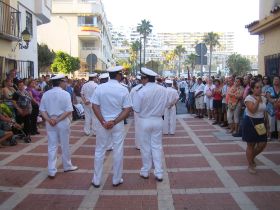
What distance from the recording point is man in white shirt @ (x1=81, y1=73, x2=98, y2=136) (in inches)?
503

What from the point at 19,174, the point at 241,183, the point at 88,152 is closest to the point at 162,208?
the point at 241,183

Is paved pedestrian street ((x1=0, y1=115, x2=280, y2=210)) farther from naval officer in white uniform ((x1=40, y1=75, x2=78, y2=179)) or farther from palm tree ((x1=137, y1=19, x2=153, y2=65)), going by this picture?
palm tree ((x1=137, y1=19, x2=153, y2=65))

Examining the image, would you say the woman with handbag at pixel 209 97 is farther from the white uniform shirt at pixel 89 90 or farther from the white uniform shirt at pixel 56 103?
the white uniform shirt at pixel 56 103

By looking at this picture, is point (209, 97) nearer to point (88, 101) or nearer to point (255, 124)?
point (88, 101)

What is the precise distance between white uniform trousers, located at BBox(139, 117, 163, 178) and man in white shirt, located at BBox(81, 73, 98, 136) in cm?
528

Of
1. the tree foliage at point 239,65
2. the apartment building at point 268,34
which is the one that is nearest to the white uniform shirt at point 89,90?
the apartment building at point 268,34

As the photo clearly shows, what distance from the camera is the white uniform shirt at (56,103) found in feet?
25.4

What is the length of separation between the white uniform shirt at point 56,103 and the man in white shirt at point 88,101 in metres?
4.76

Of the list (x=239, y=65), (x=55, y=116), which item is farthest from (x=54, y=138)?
(x=239, y=65)

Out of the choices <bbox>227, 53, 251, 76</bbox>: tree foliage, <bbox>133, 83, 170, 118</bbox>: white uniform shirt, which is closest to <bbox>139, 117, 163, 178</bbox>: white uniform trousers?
<bbox>133, 83, 170, 118</bbox>: white uniform shirt

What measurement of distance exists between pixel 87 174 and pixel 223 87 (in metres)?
8.20

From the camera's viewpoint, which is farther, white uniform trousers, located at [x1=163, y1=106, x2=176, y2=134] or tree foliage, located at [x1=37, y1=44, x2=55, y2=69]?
tree foliage, located at [x1=37, y1=44, x2=55, y2=69]

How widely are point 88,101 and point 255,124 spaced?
20.4ft

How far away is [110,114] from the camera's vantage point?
273 inches
